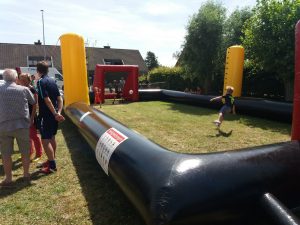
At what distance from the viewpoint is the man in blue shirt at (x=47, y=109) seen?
4875 mm

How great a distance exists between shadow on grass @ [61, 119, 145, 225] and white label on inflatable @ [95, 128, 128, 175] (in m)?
0.38

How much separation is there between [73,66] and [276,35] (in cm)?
786

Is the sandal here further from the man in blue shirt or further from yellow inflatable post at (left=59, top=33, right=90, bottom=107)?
yellow inflatable post at (left=59, top=33, right=90, bottom=107)

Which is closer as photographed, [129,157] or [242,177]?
[242,177]

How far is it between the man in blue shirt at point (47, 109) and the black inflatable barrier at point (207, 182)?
1.99 metres

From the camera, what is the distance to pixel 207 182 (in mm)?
2719

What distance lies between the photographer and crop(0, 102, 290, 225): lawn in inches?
141

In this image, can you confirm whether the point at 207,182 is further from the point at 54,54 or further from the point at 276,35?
the point at 54,54

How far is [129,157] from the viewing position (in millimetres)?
3400

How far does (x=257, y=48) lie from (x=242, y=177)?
10876 millimetres

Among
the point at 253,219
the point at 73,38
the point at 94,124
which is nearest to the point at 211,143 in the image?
A: the point at 94,124

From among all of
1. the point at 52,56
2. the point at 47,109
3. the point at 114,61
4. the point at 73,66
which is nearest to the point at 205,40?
the point at 73,66

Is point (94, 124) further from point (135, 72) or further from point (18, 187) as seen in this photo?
point (135, 72)

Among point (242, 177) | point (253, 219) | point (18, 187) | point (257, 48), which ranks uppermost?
point (257, 48)
